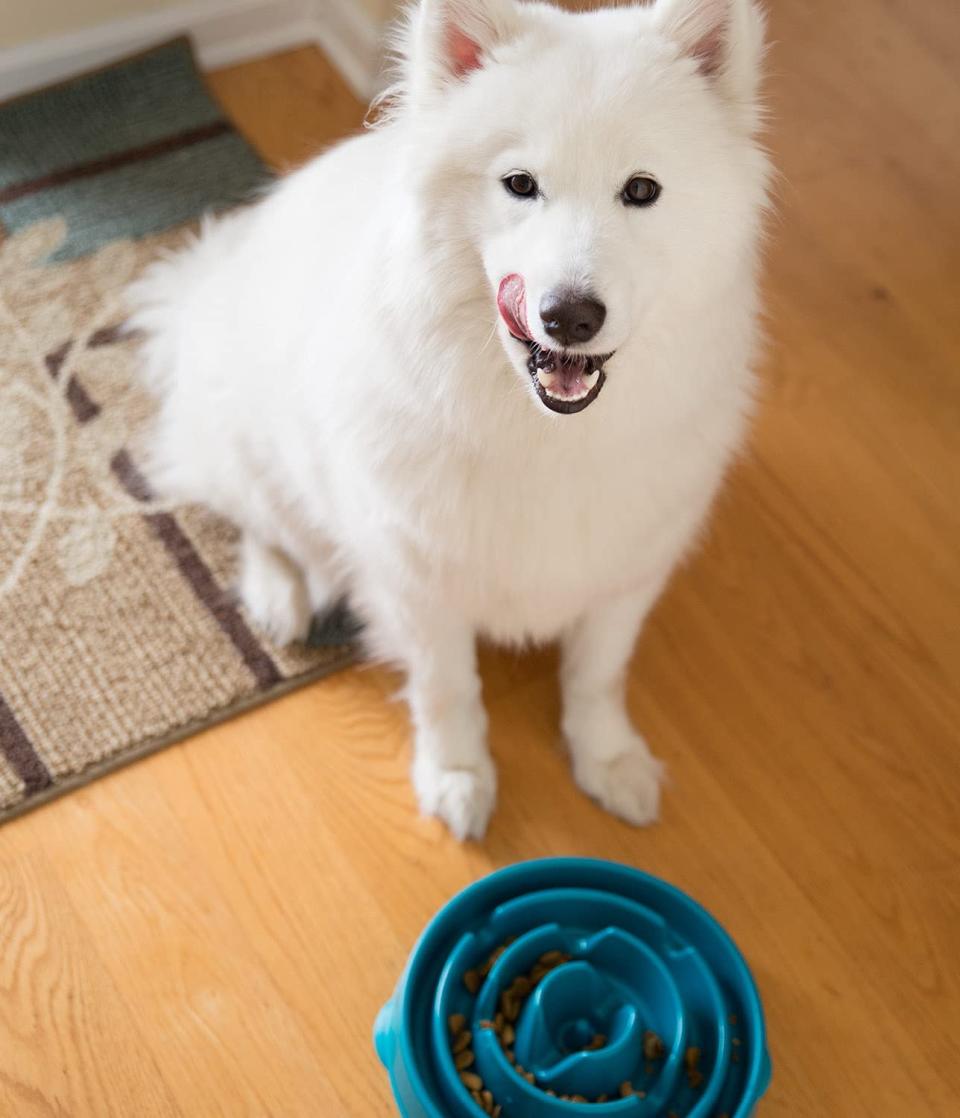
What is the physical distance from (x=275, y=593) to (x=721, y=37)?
3.52ft

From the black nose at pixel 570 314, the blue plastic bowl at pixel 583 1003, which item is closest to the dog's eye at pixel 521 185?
the black nose at pixel 570 314

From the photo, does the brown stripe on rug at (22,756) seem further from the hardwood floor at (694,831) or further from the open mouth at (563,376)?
the open mouth at (563,376)

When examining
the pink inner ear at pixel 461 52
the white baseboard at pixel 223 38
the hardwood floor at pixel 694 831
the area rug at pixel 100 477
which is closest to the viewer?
the pink inner ear at pixel 461 52

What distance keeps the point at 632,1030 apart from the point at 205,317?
1.20 m

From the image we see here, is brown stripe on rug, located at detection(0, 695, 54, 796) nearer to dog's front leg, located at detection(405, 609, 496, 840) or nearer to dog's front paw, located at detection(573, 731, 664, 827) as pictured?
dog's front leg, located at detection(405, 609, 496, 840)

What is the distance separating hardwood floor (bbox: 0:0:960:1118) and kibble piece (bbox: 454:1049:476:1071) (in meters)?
0.16

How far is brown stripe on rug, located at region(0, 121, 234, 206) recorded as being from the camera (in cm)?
239

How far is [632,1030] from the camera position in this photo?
1446 mm

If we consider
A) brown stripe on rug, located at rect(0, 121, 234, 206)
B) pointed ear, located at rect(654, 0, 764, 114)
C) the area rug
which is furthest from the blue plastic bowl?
brown stripe on rug, located at rect(0, 121, 234, 206)

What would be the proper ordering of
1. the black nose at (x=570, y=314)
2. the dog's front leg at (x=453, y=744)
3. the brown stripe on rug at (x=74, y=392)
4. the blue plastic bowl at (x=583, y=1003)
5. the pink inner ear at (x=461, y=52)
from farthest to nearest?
1. the brown stripe on rug at (x=74, y=392)
2. the dog's front leg at (x=453, y=744)
3. the blue plastic bowl at (x=583, y=1003)
4. the pink inner ear at (x=461, y=52)
5. the black nose at (x=570, y=314)

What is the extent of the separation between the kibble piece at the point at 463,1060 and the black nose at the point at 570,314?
2.86 feet

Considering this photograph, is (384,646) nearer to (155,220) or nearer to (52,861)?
(52,861)

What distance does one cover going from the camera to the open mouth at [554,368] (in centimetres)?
121

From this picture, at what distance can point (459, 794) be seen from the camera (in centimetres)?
174
